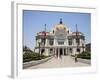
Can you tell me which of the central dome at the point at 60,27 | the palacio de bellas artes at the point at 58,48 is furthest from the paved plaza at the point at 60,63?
the central dome at the point at 60,27

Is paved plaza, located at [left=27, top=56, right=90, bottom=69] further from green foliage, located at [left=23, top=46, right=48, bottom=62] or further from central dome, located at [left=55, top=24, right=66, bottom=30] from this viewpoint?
central dome, located at [left=55, top=24, right=66, bottom=30]

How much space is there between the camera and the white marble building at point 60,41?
5.56ft

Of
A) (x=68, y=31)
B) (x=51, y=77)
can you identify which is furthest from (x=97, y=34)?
(x=51, y=77)

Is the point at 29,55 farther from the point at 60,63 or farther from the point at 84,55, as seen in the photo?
the point at 84,55

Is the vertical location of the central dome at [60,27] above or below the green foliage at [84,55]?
above

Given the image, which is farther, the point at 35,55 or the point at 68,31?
the point at 68,31

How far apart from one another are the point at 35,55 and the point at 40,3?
1.30 ft

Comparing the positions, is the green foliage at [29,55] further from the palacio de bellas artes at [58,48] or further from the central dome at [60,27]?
the central dome at [60,27]

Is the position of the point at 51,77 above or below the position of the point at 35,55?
below

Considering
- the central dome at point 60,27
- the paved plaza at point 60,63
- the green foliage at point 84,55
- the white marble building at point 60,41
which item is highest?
the central dome at point 60,27

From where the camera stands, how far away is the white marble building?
170cm

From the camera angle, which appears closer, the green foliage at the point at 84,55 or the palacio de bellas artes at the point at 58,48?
the palacio de bellas artes at the point at 58,48

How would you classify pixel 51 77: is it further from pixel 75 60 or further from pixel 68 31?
pixel 68 31
